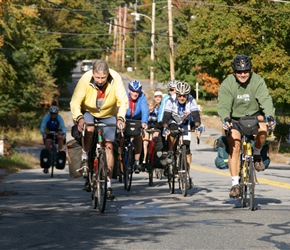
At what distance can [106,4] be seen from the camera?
185125mm

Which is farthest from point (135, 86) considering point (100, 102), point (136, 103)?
point (100, 102)

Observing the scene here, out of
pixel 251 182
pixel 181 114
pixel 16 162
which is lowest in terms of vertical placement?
pixel 16 162

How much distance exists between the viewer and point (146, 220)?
11133mm

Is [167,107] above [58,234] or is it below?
above

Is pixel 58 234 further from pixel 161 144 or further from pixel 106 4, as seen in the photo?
pixel 106 4

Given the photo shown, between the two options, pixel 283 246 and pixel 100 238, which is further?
pixel 100 238

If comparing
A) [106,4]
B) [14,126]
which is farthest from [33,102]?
[106,4]

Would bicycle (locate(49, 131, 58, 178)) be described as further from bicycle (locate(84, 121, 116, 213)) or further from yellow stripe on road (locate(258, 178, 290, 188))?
bicycle (locate(84, 121, 116, 213))

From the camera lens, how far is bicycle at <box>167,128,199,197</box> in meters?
15.4

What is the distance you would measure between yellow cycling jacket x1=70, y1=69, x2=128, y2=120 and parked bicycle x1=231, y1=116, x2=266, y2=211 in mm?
1557

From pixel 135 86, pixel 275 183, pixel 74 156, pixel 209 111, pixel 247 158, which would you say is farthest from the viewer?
pixel 209 111

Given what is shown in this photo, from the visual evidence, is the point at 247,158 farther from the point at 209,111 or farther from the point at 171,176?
the point at 209,111

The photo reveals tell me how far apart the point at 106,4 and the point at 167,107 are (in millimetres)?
170819

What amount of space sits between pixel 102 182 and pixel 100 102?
1.12m
